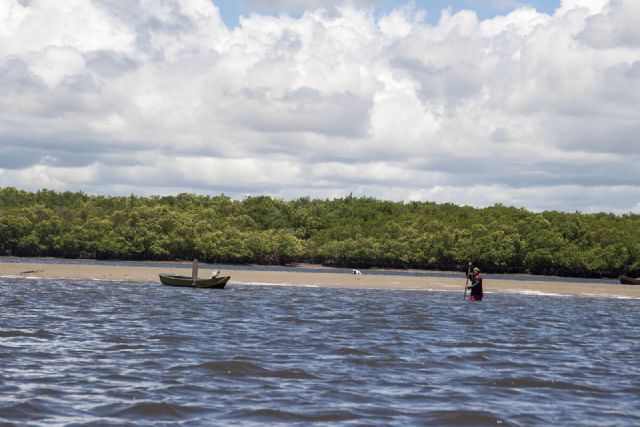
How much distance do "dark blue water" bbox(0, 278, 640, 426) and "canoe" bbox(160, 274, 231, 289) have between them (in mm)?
17474

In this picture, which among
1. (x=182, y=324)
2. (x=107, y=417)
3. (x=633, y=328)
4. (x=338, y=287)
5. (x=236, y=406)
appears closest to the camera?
(x=107, y=417)

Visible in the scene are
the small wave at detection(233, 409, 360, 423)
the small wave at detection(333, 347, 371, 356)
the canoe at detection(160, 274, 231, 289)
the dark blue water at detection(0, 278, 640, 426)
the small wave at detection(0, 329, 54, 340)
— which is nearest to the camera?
the small wave at detection(233, 409, 360, 423)

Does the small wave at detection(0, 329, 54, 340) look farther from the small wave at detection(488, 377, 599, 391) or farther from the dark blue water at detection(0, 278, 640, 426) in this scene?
the small wave at detection(488, 377, 599, 391)

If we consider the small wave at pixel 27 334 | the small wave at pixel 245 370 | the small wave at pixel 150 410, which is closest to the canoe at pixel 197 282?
the small wave at pixel 27 334

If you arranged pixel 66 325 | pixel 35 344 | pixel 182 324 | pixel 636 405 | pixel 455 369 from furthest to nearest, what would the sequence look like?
1. pixel 182 324
2. pixel 66 325
3. pixel 35 344
4. pixel 455 369
5. pixel 636 405

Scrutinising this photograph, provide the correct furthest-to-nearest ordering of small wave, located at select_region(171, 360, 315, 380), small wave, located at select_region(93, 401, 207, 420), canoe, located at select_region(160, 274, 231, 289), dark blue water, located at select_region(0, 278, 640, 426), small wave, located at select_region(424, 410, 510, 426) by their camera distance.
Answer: canoe, located at select_region(160, 274, 231, 289) → small wave, located at select_region(171, 360, 315, 380) → dark blue water, located at select_region(0, 278, 640, 426) → small wave, located at select_region(424, 410, 510, 426) → small wave, located at select_region(93, 401, 207, 420)

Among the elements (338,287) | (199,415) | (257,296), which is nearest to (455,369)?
(199,415)

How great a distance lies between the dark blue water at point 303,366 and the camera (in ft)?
68.7

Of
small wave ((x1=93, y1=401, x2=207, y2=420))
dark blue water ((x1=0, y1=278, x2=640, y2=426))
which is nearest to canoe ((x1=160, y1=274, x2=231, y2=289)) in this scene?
dark blue water ((x1=0, y1=278, x2=640, y2=426))

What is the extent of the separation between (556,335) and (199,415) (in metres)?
25.8

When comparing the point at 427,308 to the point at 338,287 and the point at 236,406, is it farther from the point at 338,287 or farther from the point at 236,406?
the point at 236,406

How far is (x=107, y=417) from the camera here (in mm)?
19641

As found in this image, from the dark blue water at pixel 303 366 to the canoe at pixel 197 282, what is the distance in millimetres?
17474

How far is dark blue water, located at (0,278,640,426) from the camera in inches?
824
